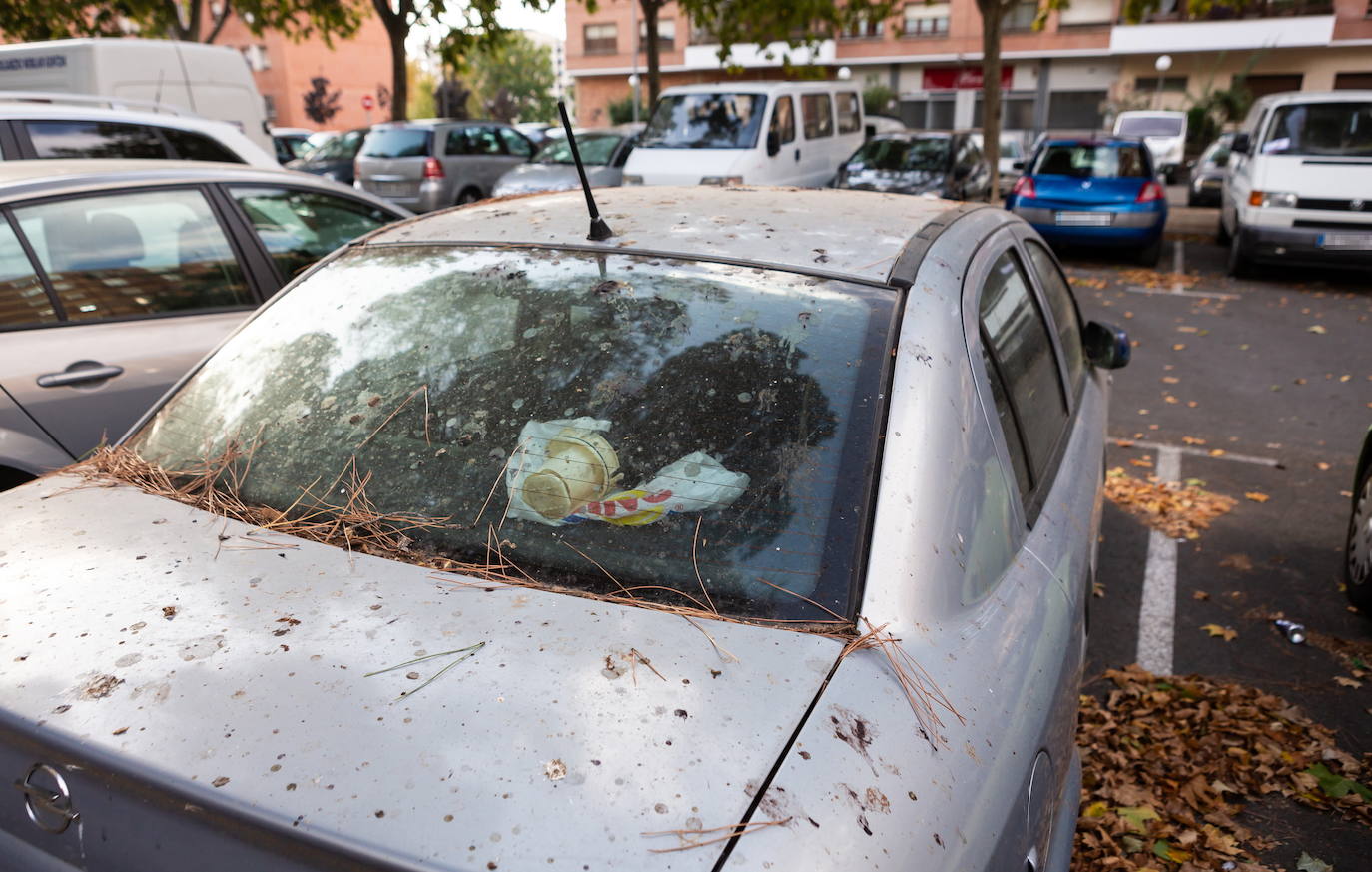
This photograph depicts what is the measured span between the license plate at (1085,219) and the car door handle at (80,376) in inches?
450

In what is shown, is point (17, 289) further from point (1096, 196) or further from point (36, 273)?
point (1096, 196)

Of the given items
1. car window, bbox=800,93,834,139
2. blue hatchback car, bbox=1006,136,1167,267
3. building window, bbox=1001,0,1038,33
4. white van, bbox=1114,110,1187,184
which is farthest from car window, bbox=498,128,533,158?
building window, bbox=1001,0,1038,33

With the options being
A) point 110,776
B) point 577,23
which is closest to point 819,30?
point 577,23

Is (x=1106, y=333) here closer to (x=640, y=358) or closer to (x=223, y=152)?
(x=640, y=358)

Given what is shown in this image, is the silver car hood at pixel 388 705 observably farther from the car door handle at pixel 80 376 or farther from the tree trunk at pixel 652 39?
the tree trunk at pixel 652 39

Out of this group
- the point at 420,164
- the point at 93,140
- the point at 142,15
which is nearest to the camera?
the point at 93,140

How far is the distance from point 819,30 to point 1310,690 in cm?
4424

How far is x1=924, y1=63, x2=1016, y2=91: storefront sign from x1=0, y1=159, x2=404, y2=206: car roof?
40.1 metres

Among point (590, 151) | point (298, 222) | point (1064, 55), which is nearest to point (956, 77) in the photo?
point (1064, 55)

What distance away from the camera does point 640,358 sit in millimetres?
1948

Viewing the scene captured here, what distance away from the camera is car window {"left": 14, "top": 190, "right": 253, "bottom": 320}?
11.7 ft

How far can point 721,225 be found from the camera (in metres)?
2.31

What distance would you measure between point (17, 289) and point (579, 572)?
2.97 m

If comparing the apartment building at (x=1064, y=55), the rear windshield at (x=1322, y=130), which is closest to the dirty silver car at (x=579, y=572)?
the rear windshield at (x=1322, y=130)
